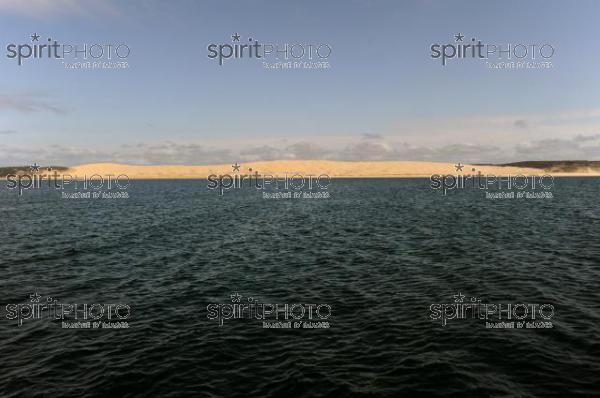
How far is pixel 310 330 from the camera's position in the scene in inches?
751

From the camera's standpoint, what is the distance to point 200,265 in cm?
3241

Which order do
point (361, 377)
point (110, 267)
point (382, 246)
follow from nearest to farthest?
point (361, 377)
point (110, 267)
point (382, 246)

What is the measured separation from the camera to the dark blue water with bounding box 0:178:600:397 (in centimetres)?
1448

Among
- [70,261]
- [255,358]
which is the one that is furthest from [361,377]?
[70,261]

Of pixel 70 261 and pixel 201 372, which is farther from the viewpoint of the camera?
pixel 70 261

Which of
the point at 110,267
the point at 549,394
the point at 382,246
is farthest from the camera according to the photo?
the point at 382,246

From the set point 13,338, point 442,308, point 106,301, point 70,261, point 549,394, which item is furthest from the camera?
point 70,261

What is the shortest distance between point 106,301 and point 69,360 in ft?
24.0

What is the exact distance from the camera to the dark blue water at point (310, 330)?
14484 millimetres

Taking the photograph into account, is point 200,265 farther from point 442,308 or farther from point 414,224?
point 414,224

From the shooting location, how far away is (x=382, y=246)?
39.0 meters

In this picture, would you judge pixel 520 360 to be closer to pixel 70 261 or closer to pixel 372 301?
pixel 372 301

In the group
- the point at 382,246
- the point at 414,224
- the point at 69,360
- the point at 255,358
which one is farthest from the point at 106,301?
the point at 414,224

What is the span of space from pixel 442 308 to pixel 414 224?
33539 millimetres
